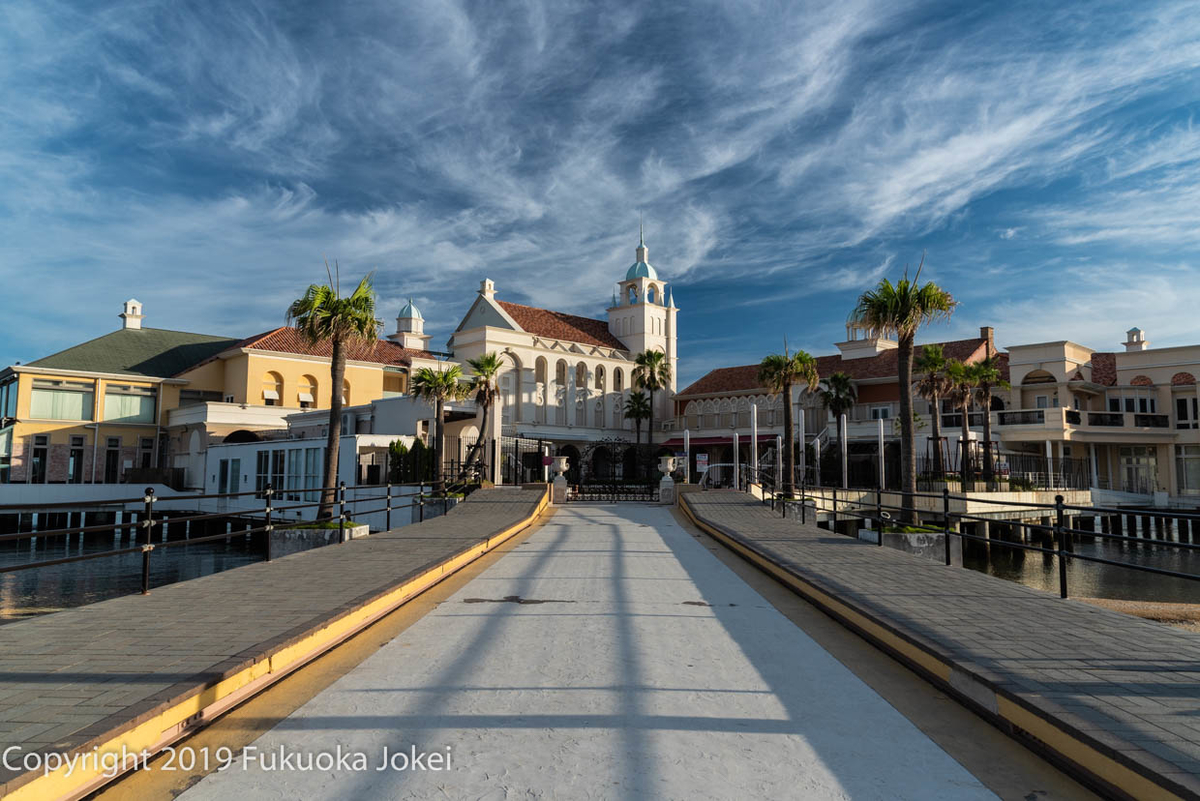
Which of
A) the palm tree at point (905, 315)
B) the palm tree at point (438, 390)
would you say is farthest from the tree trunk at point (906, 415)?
the palm tree at point (438, 390)

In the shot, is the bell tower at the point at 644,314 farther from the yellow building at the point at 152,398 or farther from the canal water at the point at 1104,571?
the canal water at the point at 1104,571

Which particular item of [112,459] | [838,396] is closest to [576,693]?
[838,396]

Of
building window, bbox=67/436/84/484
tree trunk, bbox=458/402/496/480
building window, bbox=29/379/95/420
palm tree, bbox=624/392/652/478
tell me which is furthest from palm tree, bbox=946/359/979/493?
building window, bbox=29/379/95/420

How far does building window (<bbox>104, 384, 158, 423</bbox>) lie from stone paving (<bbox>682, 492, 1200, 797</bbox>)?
2032 inches

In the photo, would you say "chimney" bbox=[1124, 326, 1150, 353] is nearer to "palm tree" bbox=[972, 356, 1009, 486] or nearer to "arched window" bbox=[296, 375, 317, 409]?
"palm tree" bbox=[972, 356, 1009, 486]

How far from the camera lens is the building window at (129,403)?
49.3 meters

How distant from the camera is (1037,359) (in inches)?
1800

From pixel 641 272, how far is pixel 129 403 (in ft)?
138

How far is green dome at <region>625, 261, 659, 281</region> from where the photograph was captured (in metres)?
70.5

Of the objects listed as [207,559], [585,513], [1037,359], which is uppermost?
[1037,359]

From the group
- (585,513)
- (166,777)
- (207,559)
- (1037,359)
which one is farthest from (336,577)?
(1037,359)

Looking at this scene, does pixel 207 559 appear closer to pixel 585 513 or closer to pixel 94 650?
pixel 585 513

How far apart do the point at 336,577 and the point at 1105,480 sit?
48409 millimetres

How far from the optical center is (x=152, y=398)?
5097 cm
